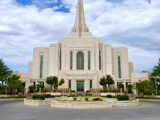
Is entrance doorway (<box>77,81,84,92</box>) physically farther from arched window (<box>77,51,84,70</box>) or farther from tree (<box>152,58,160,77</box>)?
tree (<box>152,58,160,77</box>)

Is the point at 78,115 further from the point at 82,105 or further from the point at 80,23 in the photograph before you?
the point at 80,23

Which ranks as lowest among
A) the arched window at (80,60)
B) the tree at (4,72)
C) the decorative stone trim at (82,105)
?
the decorative stone trim at (82,105)

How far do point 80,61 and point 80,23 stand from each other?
14.0m

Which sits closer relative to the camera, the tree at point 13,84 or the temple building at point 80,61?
the tree at point 13,84

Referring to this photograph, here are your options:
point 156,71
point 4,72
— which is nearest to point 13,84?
point 4,72

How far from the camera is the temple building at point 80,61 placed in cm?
4400

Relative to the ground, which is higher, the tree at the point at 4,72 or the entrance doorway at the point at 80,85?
the tree at the point at 4,72

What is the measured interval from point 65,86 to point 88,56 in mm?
11550

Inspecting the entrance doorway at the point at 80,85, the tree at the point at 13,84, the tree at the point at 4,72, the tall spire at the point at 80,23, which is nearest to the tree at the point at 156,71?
the entrance doorway at the point at 80,85

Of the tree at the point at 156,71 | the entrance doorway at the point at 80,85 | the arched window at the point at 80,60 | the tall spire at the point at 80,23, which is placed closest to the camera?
the tree at the point at 156,71

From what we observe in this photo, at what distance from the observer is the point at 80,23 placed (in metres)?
54.5

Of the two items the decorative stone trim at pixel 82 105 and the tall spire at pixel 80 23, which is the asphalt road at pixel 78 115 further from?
the tall spire at pixel 80 23

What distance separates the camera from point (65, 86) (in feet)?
143

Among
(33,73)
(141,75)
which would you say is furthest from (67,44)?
(141,75)
